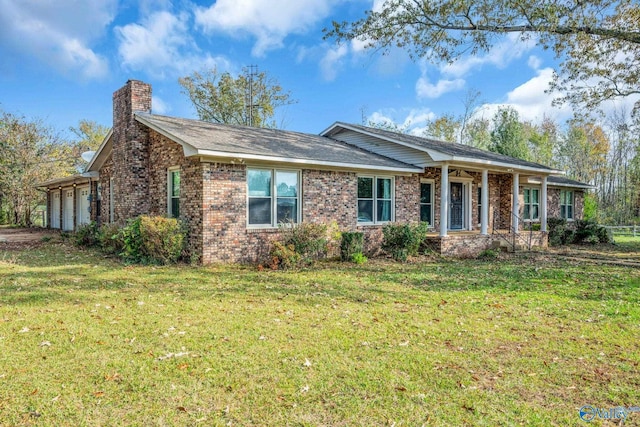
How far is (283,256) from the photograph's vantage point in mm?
9719

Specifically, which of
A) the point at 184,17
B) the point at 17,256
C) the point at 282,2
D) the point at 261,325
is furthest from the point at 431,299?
the point at 184,17

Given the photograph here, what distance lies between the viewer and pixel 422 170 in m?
13.5

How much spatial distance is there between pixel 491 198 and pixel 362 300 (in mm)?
13345

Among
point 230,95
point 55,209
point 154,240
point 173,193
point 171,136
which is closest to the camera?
point 154,240

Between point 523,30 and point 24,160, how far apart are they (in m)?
28.5

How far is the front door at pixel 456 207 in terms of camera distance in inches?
644

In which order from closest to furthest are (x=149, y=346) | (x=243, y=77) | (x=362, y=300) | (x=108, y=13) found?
(x=149, y=346) → (x=362, y=300) → (x=108, y=13) → (x=243, y=77)

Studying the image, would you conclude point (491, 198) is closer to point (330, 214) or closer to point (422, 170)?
point (422, 170)

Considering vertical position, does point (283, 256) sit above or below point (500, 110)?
below

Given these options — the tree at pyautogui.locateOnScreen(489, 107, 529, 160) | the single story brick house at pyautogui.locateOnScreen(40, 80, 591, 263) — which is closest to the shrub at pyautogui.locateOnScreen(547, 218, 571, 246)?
the single story brick house at pyautogui.locateOnScreen(40, 80, 591, 263)

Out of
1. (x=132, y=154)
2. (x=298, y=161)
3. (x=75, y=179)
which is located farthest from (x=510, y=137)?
(x=75, y=179)

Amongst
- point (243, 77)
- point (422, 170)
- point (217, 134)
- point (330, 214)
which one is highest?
point (243, 77)

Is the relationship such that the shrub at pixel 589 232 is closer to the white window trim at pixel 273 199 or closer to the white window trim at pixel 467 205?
the white window trim at pixel 467 205

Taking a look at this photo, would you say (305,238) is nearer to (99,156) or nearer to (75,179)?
(99,156)
